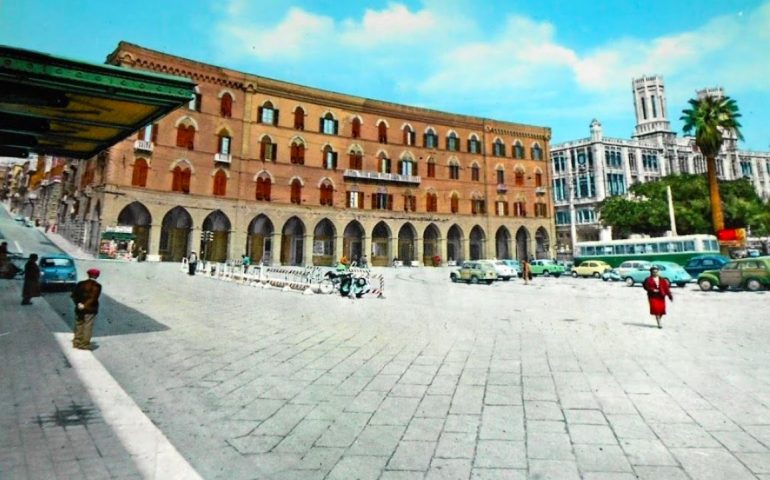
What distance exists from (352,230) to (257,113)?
Result: 1361cm

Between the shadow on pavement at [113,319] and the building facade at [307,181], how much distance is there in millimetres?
18805

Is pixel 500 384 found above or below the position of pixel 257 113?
below

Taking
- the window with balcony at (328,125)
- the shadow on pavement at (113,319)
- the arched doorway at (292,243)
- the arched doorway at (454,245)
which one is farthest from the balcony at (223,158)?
the arched doorway at (454,245)

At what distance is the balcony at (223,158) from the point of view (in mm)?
31875

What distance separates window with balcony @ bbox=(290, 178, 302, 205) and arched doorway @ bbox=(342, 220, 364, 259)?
5778 mm

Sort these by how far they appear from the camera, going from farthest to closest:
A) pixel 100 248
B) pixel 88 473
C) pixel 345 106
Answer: pixel 345 106
pixel 100 248
pixel 88 473

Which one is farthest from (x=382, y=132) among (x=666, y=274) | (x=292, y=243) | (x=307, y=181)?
Answer: (x=666, y=274)

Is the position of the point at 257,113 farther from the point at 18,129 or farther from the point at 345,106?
the point at 18,129

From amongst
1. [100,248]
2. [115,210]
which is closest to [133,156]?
[115,210]

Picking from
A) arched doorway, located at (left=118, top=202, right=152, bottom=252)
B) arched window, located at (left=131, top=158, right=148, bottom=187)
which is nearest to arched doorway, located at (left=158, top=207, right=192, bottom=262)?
arched doorway, located at (left=118, top=202, right=152, bottom=252)

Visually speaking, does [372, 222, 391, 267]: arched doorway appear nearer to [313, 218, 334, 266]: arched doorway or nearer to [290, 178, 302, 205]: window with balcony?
[313, 218, 334, 266]: arched doorway

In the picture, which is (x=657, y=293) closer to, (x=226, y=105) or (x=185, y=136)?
(x=185, y=136)

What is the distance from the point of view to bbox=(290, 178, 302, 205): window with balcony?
1378 inches

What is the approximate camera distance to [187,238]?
107 feet
